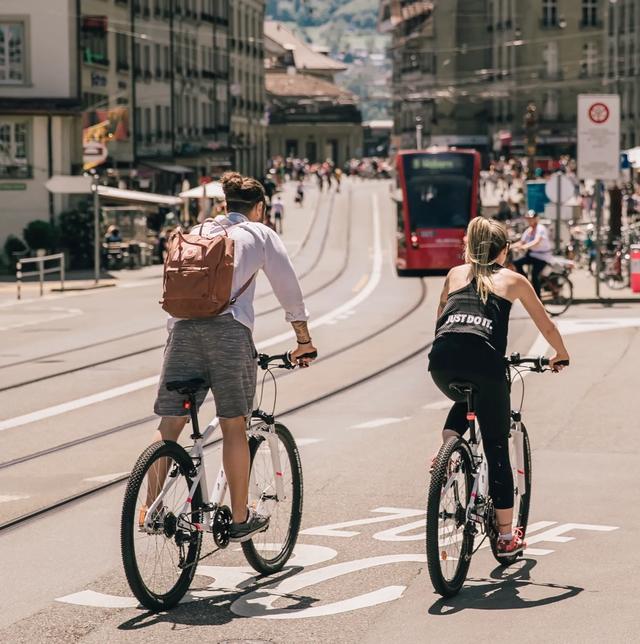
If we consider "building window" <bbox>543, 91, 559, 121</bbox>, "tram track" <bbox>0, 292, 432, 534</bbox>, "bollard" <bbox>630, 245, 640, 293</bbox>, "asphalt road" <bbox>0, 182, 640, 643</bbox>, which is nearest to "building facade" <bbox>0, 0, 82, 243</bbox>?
"bollard" <bbox>630, 245, 640, 293</bbox>

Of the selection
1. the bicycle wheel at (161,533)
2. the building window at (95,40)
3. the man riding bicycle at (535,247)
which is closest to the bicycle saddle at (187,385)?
the bicycle wheel at (161,533)

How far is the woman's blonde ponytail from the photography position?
7.69 metres

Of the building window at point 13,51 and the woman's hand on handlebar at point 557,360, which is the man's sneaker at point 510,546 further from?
the building window at point 13,51

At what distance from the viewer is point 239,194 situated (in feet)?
25.4

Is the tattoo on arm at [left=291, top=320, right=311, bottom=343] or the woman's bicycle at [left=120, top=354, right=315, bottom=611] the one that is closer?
the woman's bicycle at [left=120, top=354, right=315, bottom=611]

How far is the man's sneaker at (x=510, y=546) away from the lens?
7996 millimetres

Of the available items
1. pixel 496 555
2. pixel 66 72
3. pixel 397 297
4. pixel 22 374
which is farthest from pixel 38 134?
pixel 496 555

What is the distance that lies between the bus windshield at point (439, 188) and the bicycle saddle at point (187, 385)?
115 feet

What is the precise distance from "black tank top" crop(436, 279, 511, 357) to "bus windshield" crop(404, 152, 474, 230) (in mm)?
34503

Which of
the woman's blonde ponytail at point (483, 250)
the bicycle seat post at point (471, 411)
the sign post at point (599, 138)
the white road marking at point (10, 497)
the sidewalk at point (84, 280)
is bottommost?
the sidewalk at point (84, 280)

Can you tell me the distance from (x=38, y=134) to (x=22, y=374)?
109 ft

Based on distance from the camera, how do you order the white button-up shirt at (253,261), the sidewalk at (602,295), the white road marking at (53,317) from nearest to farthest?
the white button-up shirt at (253,261) < the white road marking at (53,317) < the sidewalk at (602,295)

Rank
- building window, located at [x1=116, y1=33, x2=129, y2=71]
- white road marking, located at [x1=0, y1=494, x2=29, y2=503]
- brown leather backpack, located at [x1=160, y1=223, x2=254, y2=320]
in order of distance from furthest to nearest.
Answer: building window, located at [x1=116, y1=33, x2=129, y2=71] → white road marking, located at [x1=0, y1=494, x2=29, y2=503] → brown leather backpack, located at [x1=160, y1=223, x2=254, y2=320]

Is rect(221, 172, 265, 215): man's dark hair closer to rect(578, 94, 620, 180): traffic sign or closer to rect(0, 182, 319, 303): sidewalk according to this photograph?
rect(578, 94, 620, 180): traffic sign
